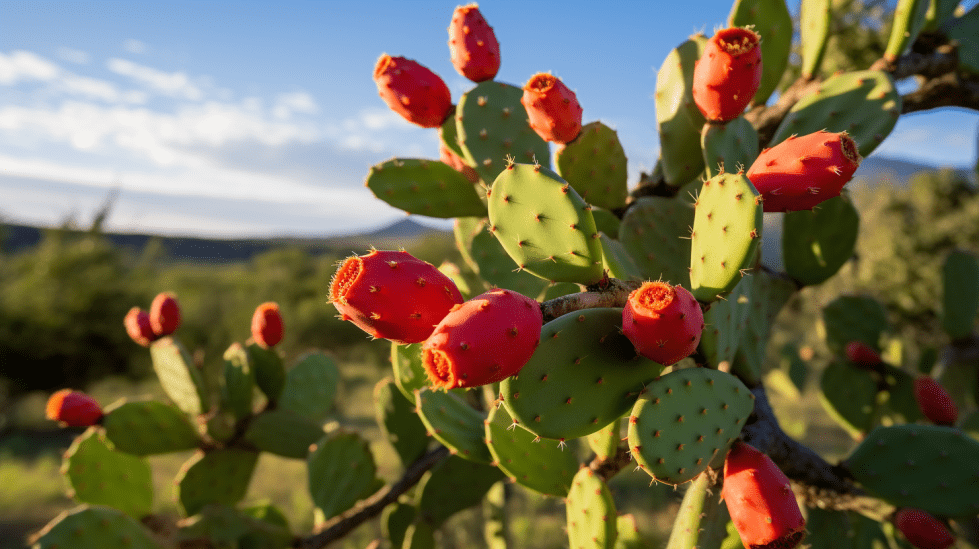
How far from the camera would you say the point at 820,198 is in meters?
0.93

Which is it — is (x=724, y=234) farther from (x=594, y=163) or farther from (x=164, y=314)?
(x=164, y=314)

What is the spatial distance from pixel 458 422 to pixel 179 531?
3.86 ft

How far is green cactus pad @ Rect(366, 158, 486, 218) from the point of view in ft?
4.82

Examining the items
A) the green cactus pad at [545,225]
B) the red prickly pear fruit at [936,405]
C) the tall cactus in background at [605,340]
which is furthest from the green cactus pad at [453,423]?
the red prickly pear fruit at [936,405]

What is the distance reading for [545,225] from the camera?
0.98 m

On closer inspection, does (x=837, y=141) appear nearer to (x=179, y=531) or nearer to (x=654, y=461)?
(x=654, y=461)

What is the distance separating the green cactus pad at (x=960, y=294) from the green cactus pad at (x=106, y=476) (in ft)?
12.2

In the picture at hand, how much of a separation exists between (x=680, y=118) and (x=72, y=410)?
7.05ft

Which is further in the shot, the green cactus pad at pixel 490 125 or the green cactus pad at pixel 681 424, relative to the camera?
the green cactus pad at pixel 490 125

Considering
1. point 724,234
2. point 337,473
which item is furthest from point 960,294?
point 337,473

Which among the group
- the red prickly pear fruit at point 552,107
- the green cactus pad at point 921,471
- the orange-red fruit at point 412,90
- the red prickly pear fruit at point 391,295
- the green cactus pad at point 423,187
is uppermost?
the orange-red fruit at point 412,90

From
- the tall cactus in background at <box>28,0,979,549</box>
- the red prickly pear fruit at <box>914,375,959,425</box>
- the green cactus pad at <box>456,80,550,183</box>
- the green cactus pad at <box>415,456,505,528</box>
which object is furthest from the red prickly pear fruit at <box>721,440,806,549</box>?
the red prickly pear fruit at <box>914,375,959,425</box>

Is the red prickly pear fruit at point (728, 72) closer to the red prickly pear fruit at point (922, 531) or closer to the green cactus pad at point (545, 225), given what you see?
the green cactus pad at point (545, 225)

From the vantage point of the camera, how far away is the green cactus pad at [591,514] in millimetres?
1144
